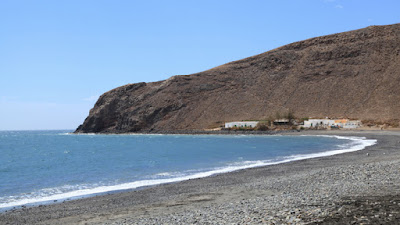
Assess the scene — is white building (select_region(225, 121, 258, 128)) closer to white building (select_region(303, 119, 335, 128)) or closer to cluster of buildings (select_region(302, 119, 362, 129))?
cluster of buildings (select_region(302, 119, 362, 129))

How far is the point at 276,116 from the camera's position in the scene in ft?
316

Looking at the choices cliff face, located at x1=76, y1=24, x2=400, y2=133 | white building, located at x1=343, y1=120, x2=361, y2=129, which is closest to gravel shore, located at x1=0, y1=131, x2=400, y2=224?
white building, located at x1=343, y1=120, x2=361, y2=129

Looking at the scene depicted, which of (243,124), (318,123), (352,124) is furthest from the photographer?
(243,124)

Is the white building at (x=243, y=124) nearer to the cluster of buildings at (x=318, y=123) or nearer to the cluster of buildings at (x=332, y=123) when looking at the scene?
the cluster of buildings at (x=318, y=123)

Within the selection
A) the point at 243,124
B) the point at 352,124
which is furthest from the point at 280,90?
the point at 352,124

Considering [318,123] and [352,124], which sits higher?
[318,123]

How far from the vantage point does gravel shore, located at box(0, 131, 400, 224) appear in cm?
827

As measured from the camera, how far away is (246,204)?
1105 cm

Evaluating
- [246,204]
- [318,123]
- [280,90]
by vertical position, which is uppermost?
[280,90]

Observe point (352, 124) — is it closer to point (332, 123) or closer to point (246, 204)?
point (332, 123)

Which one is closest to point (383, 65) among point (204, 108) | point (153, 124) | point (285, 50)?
point (285, 50)

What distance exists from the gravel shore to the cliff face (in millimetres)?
78112

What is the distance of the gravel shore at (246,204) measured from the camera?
8266mm

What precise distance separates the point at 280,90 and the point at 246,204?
3958 inches
